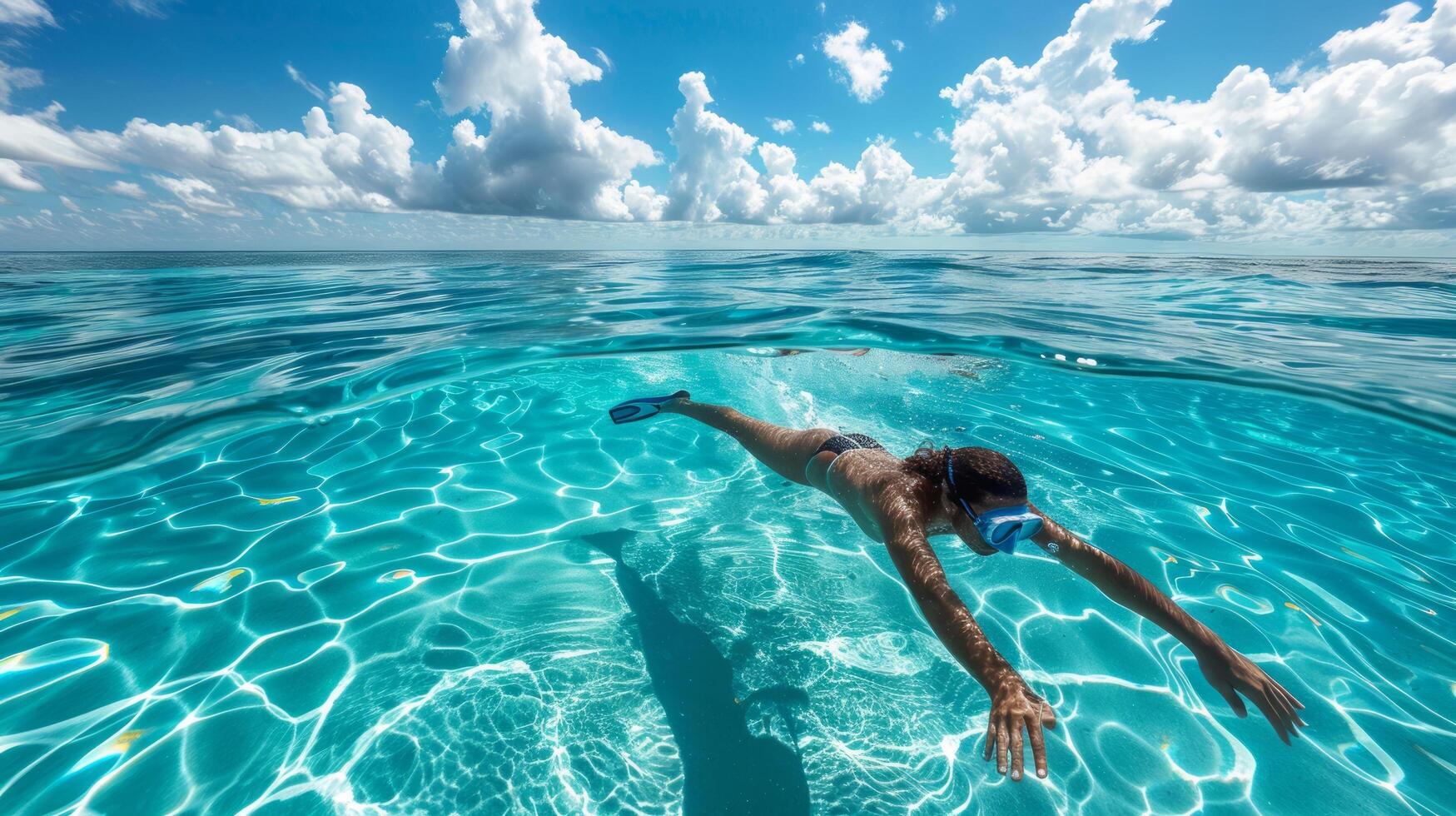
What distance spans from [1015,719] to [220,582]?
5.93 meters

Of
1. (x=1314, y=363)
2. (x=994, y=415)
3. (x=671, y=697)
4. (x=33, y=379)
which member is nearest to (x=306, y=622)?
(x=671, y=697)

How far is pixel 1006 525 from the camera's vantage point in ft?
9.17

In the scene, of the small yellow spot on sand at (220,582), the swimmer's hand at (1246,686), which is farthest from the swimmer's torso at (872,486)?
the small yellow spot on sand at (220,582)

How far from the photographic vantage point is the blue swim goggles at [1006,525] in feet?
9.09

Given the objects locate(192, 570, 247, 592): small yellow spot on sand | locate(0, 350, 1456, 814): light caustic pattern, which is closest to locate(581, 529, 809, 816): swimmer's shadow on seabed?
locate(0, 350, 1456, 814): light caustic pattern

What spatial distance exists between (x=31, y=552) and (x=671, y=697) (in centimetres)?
617

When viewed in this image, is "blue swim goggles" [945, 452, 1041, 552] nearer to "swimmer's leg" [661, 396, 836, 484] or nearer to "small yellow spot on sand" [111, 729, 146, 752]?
"swimmer's leg" [661, 396, 836, 484]

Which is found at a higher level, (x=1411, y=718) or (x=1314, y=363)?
(x=1314, y=363)

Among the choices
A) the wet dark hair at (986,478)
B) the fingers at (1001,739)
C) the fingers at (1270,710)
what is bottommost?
the fingers at (1270,710)

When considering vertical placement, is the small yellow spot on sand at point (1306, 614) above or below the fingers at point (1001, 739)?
below

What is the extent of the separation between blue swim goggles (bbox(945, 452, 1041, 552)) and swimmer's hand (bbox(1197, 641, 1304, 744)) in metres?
1.23

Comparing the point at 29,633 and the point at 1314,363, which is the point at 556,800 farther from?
the point at 1314,363

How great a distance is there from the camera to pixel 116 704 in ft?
10.5

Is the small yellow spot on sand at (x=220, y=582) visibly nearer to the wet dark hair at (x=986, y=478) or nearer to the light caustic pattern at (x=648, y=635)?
the light caustic pattern at (x=648, y=635)
